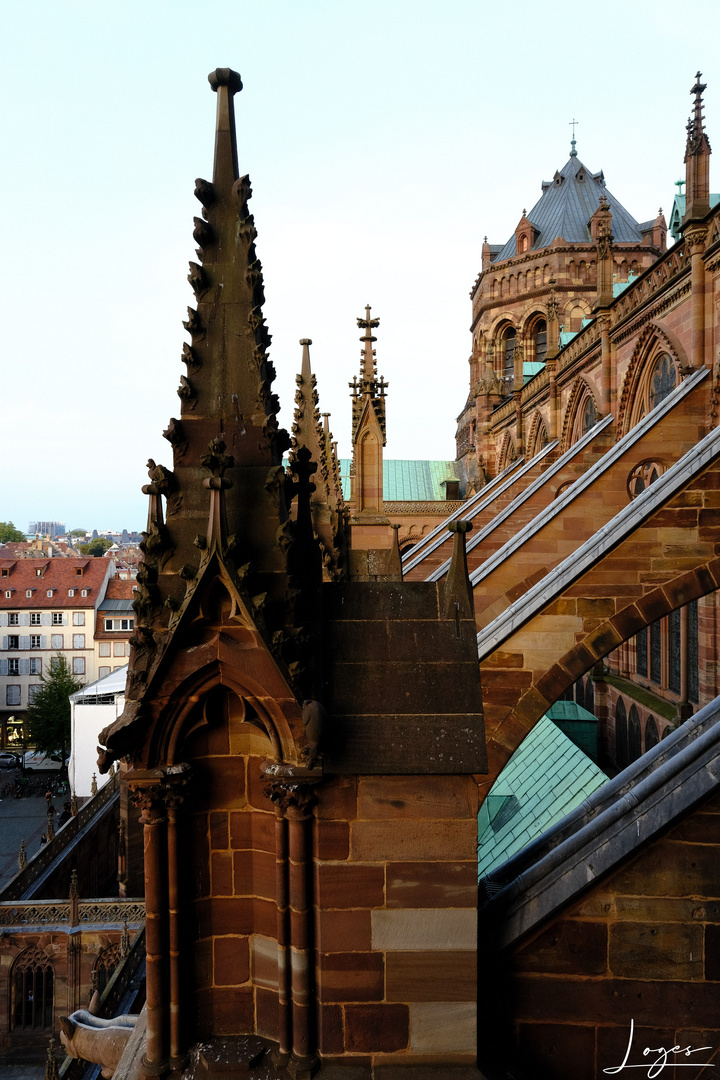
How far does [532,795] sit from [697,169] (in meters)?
11.0

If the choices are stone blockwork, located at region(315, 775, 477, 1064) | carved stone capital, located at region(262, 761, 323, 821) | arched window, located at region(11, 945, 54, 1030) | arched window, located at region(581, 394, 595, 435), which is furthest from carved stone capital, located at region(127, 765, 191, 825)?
arched window, located at region(581, 394, 595, 435)

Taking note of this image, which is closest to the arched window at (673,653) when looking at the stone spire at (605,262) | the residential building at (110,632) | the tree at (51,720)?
the stone spire at (605,262)

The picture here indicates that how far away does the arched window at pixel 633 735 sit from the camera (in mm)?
16109

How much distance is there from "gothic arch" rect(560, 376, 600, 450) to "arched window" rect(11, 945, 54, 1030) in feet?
66.3

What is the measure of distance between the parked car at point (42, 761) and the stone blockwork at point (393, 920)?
39.8m

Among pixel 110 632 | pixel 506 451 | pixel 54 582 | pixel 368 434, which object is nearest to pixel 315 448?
pixel 368 434

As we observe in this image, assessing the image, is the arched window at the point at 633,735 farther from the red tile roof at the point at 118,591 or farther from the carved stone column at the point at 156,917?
the red tile roof at the point at 118,591

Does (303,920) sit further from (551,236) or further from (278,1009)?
(551,236)

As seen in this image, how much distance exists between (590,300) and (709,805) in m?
49.3

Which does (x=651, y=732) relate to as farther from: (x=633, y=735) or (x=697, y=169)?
(x=697, y=169)

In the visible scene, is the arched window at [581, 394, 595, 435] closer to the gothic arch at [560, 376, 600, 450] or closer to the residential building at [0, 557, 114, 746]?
the gothic arch at [560, 376, 600, 450]

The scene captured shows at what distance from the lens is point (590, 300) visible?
47.1 meters

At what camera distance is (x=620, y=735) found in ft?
57.2

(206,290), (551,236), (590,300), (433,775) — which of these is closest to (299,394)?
(206,290)
